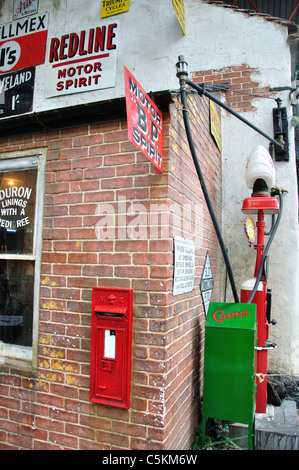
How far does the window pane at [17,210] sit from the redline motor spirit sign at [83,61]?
2670 millimetres

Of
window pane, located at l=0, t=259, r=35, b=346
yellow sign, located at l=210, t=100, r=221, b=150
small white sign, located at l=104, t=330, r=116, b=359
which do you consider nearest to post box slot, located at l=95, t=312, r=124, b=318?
small white sign, located at l=104, t=330, r=116, b=359

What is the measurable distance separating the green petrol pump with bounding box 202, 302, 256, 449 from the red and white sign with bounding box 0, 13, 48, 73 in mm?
5106

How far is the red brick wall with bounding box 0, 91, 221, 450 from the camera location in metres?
2.39

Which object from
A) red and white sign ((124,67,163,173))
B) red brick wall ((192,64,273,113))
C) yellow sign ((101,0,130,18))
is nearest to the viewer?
red and white sign ((124,67,163,173))

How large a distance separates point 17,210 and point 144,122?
157cm

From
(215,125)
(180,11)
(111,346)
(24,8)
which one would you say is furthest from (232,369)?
(24,8)

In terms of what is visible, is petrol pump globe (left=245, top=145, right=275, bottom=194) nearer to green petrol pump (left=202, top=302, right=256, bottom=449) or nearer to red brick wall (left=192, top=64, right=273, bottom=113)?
red brick wall (left=192, top=64, right=273, bottom=113)

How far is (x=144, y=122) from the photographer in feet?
7.35

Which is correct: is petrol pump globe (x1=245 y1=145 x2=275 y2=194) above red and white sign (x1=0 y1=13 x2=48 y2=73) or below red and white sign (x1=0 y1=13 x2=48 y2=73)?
below

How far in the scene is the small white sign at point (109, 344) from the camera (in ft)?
7.98

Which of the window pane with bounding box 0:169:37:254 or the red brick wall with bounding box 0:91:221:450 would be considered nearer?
the red brick wall with bounding box 0:91:221:450

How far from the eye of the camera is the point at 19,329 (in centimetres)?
304

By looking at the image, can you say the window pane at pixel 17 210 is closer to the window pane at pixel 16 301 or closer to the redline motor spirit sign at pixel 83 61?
the window pane at pixel 16 301

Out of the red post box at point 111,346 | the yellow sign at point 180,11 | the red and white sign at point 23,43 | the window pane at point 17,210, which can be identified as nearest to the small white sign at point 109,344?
the red post box at point 111,346
